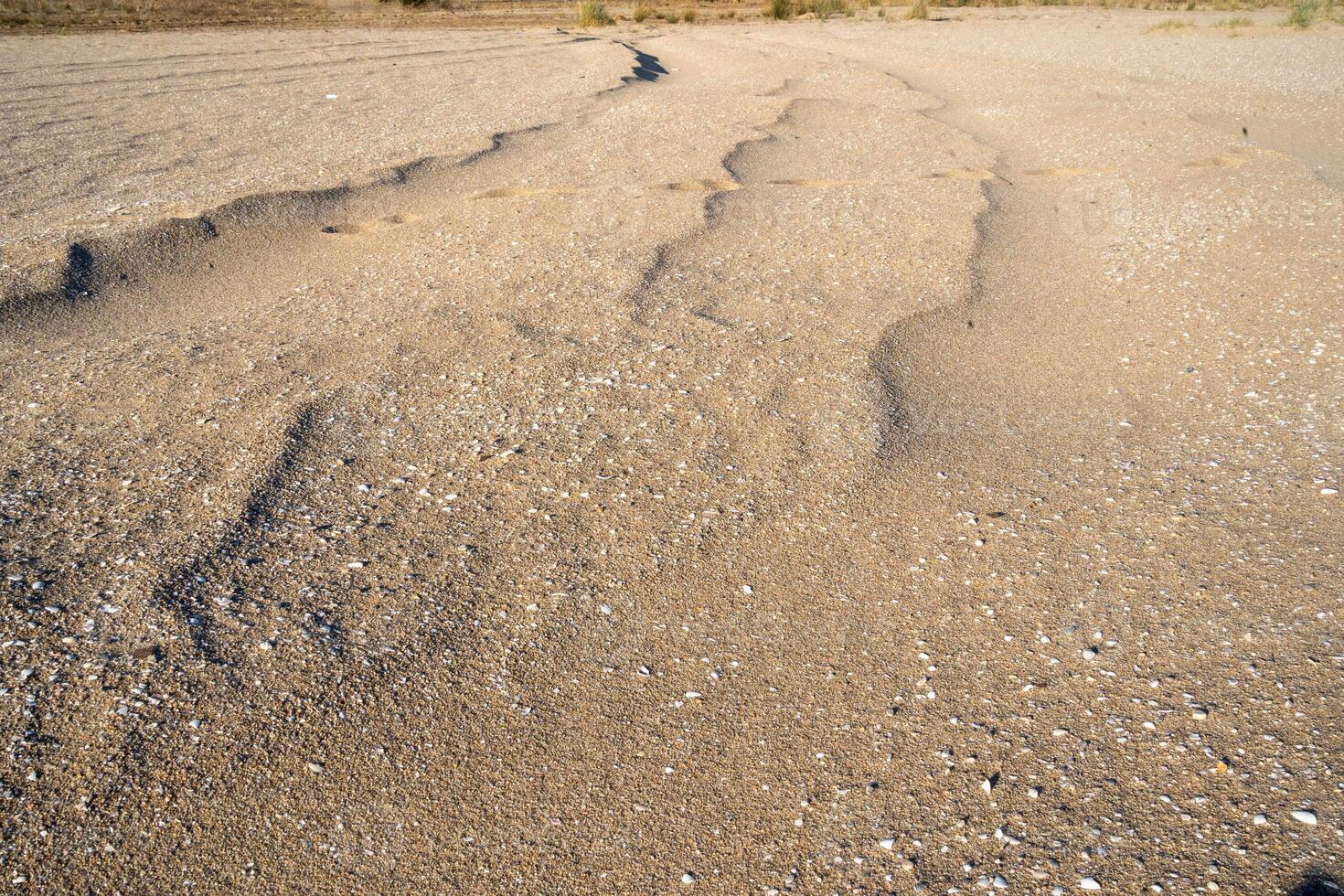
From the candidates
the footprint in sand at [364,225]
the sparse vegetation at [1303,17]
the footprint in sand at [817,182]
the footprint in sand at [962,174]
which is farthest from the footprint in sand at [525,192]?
the sparse vegetation at [1303,17]

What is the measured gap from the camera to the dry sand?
6.09 ft

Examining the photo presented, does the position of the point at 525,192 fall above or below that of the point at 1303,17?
below

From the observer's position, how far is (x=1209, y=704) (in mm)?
2105

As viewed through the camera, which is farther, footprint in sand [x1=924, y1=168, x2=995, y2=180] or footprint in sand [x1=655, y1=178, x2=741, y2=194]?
footprint in sand [x1=924, y1=168, x2=995, y2=180]

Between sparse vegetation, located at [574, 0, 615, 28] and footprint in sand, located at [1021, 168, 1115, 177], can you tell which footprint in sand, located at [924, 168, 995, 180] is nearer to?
footprint in sand, located at [1021, 168, 1115, 177]

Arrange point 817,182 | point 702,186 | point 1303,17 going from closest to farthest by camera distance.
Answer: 1. point 702,186
2. point 817,182
3. point 1303,17

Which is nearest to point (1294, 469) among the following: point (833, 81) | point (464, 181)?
point (464, 181)

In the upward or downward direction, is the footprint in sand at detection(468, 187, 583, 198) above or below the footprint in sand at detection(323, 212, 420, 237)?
above

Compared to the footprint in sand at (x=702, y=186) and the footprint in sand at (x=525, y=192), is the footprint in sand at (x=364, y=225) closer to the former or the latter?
the footprint in sand at (x=525, y=192)

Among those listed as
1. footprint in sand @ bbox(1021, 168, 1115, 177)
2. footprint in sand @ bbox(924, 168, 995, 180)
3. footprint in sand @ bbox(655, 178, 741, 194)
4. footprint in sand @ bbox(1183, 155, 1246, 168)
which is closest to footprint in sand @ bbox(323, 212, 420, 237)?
footprint in sand @ bbox(655, 178, 741, 194)

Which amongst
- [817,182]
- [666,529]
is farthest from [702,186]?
[666,529]

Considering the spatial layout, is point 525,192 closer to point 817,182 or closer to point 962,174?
point 817,182

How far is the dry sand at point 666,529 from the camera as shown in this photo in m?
1.86

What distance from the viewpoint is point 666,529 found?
268 cm
